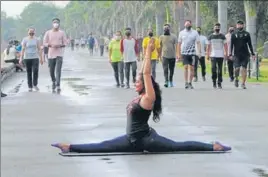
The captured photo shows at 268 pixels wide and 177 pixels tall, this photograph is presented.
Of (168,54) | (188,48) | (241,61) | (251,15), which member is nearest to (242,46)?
(241,61)

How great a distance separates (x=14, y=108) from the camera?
18.7 metres

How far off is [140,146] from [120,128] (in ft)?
10.2

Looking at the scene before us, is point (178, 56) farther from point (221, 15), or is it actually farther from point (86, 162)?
point (86, 162)

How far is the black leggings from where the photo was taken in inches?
451

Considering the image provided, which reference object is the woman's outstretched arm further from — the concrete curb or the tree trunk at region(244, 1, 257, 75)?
the tree trunk at region(244, 1, 257, 75)

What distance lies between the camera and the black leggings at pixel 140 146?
1145cm

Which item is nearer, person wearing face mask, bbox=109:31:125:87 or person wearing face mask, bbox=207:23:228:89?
person wearing face mask, bbox=207:23:228:89

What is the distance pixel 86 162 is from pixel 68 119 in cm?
536

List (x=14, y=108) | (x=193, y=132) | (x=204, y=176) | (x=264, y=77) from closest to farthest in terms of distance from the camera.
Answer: (x=204, y=176)
(x=193, y=132)
(x=14, y=108)
(x=264, y=77)

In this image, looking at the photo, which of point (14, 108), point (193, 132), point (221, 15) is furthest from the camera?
point (221, 15)

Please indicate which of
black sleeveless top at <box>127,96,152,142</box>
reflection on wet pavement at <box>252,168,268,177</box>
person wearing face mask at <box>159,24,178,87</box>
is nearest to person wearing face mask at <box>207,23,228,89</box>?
person wearing face mask at <box>159,24,178,87</box>

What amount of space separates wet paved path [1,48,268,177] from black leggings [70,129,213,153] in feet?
0.72

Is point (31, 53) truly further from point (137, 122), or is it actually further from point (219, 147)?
point (219, 147)

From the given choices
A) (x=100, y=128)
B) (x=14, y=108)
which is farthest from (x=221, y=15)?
(x=100, y=128)
